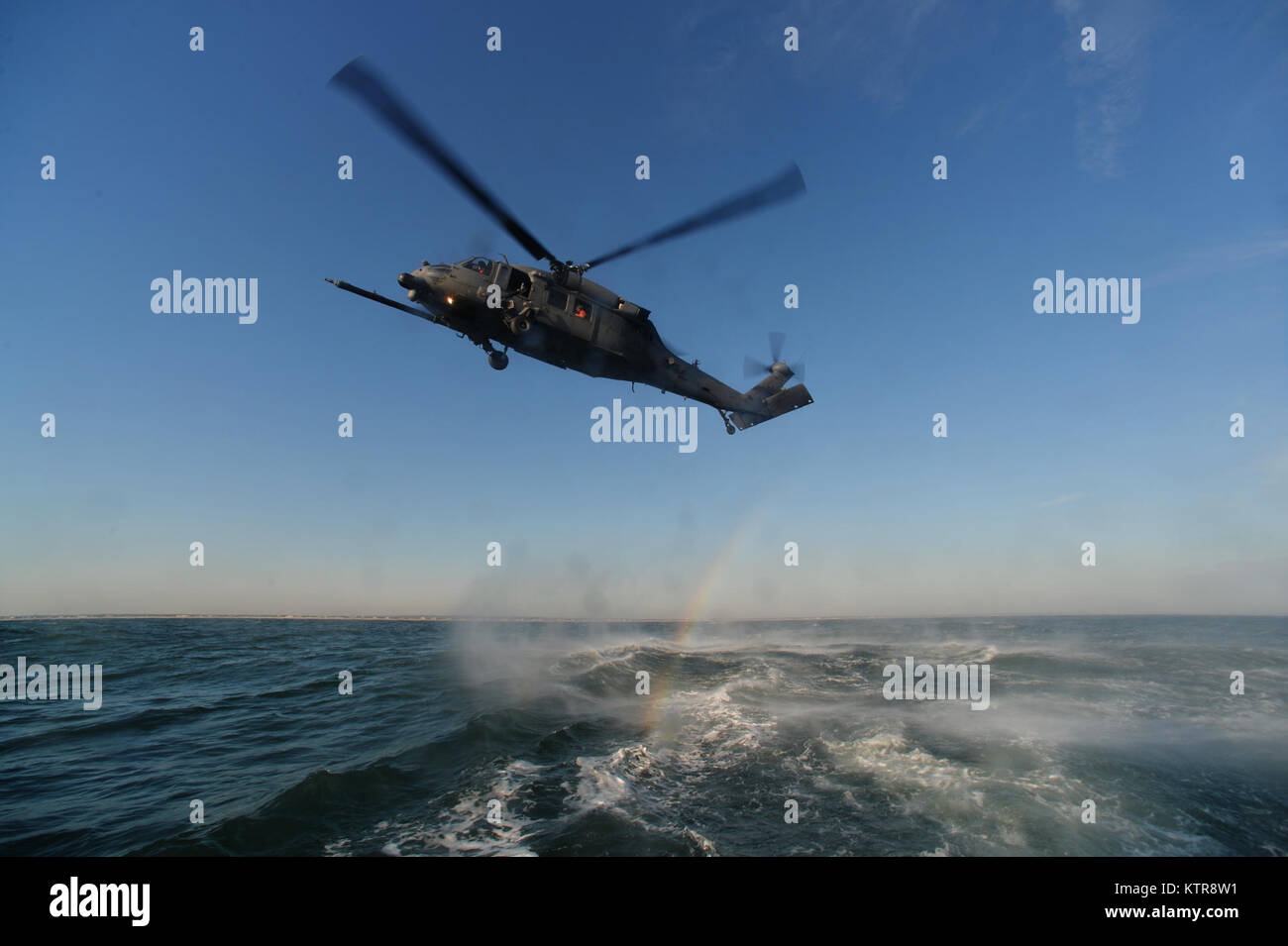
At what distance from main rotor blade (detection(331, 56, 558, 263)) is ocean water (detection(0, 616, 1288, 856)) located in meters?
13.5

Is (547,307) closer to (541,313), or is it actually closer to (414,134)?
(541,313)

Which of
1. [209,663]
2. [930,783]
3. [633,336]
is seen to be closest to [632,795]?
[930,783]

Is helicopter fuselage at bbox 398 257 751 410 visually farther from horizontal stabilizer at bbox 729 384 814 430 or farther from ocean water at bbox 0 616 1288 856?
ocean water at bbox 0 616 1288 856

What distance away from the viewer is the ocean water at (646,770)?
1034 centimetres

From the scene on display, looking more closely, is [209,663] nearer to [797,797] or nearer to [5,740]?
[5,740]

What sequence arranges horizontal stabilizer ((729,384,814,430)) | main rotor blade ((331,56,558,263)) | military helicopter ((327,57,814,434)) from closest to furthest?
1. main rotor blade ((331,56,558,263))
2. military helicopter ((327,57,814,434))
3. horizontal stabilizer ((729,384,814,430))

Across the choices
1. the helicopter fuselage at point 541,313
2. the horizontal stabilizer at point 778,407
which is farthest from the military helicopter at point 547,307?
the horizontal stabilizer at point 778,407

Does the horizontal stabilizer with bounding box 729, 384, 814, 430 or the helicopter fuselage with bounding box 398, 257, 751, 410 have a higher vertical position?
the helicopter fuselage with bounding box 398, 257, 751, 410

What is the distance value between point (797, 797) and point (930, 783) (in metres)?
3.91

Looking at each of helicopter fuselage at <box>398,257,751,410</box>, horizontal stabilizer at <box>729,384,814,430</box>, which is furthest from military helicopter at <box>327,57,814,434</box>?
horizontal stabilizer at <box>729,384,814,430</box>

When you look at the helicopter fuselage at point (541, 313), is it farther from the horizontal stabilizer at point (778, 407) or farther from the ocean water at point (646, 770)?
the ocean water at point (646, 770)

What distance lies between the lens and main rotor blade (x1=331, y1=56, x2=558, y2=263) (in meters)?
8.32

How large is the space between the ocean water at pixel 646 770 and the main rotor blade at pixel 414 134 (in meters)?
13.5
